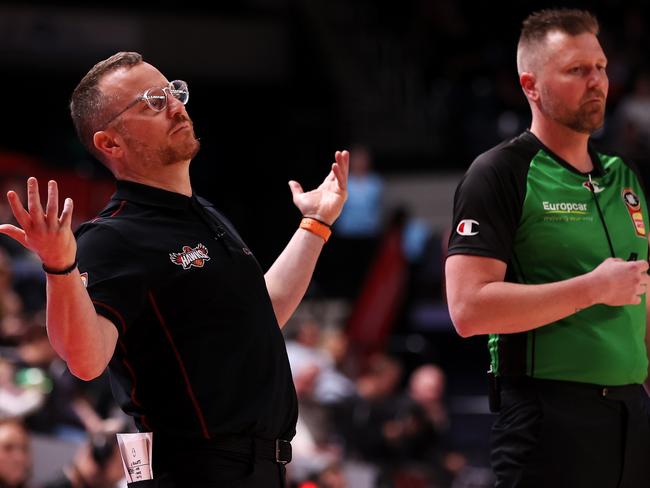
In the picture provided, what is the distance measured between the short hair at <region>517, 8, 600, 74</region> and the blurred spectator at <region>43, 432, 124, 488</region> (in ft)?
10.4

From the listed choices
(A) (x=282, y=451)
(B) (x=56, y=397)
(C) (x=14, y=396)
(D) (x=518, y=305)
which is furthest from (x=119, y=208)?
(B) (x=56, y=397)

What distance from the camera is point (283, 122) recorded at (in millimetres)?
15664

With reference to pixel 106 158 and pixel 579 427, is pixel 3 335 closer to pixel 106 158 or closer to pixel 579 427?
pixel 106 158

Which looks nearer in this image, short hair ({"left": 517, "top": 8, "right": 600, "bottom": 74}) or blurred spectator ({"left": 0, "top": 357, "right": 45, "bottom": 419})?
short hair ({"left": 517, "top": 8, "right": 600, "bottom": 74})

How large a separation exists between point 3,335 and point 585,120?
5.75 meters

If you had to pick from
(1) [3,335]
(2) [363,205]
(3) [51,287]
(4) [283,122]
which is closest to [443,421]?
(2) [363,205]

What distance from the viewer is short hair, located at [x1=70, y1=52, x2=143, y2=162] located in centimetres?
305

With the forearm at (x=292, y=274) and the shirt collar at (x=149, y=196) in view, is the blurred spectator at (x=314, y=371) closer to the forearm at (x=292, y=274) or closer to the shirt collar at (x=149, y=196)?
the forearm at (x=292, y=274)

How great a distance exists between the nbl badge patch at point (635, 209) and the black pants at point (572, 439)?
0.49 m

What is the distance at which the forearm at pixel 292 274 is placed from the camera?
3.35m

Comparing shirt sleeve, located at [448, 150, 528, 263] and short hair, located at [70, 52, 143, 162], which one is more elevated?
short hair, located at [70, 52, 143, 162]

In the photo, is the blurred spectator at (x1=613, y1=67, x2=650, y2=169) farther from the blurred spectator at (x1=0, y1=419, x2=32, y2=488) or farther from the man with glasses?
the man with glasses

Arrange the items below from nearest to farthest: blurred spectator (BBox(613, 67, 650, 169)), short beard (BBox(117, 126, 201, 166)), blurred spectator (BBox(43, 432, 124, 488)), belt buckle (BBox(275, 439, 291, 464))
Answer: belt buckle (BBox(275, 439, 291, 464)) → short beard (BBox(117, 126, 201, 166)) → blurred spectator (BBox(43, 432, 124, 488)) → blurred spectator (BBox(613, 67, 650, 169))

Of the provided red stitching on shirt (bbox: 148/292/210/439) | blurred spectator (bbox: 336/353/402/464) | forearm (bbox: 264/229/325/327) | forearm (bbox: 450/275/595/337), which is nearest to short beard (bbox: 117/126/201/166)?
red stitching on shirt (bbox: 148/292/210/439)
